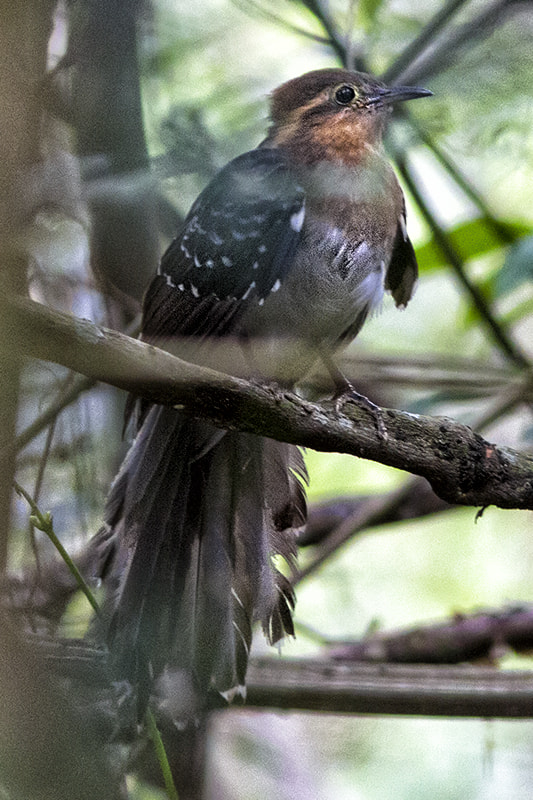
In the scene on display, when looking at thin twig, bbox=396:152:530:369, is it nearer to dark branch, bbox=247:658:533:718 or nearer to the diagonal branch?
the diagonal branch

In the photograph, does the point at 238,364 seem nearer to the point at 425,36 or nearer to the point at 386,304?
the point at 386,304

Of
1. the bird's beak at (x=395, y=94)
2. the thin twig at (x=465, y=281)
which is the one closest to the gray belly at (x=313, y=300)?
the bird's beak at (x=395, y=94)

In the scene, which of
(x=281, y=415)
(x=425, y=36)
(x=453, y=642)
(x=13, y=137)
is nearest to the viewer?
(x=13, y=137)

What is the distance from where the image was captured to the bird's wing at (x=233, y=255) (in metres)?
2.38

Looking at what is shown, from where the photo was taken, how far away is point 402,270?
274 centimetres

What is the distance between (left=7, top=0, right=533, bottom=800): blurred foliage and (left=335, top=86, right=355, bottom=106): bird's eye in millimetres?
86

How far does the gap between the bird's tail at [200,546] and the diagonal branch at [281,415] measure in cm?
55

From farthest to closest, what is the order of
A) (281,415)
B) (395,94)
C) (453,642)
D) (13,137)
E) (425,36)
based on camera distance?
(453,642) < (395,94) < (425,36) < (281,415) < (13,137)

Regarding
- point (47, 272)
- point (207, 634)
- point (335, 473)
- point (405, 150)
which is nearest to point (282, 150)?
point (405, 150)

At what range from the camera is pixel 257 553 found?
2.47 meters

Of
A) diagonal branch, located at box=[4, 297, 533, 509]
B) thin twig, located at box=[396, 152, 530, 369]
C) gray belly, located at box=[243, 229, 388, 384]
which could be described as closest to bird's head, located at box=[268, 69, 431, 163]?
thin twig, located at box=[396, 152, 530, 369]

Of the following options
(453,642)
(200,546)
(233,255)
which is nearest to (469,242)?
(233,255)

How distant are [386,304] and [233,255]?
1.86 feet

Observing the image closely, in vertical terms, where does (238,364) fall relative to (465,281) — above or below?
above
